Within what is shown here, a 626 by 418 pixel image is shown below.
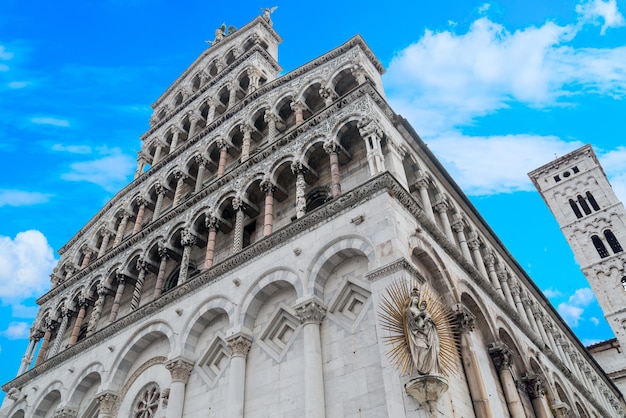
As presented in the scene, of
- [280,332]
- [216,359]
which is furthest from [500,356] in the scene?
[216,359]

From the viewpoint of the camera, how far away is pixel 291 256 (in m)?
12.5

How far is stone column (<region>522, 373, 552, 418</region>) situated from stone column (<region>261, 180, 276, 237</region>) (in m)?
9.13

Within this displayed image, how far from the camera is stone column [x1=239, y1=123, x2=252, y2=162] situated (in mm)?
18297

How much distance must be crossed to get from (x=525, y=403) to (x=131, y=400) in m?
12.0

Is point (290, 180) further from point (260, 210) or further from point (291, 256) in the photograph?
point (291, 256)

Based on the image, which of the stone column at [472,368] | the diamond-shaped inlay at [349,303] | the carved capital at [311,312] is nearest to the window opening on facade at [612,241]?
the stone column at [472,368]

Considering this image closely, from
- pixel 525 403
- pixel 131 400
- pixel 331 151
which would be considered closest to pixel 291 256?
pixel 331 151

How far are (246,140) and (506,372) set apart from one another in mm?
12293

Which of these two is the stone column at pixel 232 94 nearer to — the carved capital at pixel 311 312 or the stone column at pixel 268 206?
the stone column at pixel 268 206

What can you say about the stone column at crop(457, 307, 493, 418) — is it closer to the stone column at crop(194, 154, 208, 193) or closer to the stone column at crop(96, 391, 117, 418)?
the stone column at crop(96, 391, 117, 418)

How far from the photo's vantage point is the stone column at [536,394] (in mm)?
14117

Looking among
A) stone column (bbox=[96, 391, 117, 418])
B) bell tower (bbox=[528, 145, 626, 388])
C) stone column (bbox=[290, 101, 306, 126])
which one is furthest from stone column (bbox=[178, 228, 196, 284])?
bell tower (bbox=[528, 145, 626, 388])

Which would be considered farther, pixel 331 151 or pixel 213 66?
pixel 213 66

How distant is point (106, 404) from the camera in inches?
581
